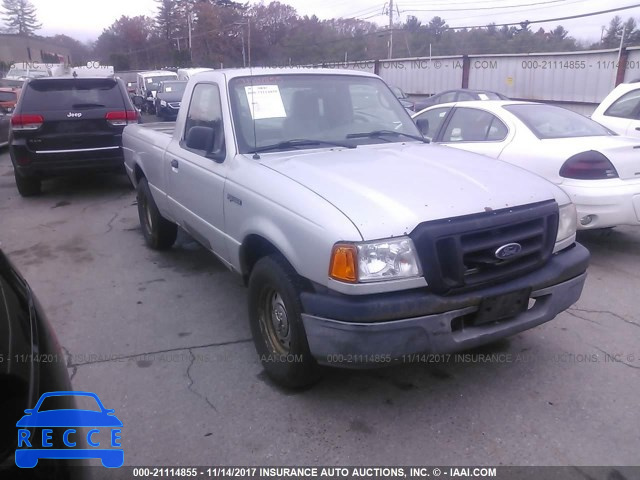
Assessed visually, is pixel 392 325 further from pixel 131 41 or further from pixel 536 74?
pixel 131 41

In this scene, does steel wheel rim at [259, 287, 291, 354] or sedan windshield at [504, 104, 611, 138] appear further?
sedan windshield at [504, 104, 611, 138]

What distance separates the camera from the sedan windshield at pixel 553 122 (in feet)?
19.4

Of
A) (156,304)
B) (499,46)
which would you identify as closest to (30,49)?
(499,46)

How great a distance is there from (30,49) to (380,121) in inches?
3395

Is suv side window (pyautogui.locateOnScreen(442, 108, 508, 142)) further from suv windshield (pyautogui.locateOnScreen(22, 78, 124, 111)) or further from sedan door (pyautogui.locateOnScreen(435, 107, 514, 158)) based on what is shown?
suv windshield (pyautogui.locateOnScreen(22, 78, 124, 111))

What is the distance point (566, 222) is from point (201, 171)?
2563 mm

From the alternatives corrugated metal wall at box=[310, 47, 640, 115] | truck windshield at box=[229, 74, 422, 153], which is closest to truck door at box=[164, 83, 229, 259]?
truck windshield at box=[229, 74, 422, 153]

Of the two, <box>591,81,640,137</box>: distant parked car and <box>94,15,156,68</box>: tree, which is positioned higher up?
<box>94,15,156,68</box>: tree

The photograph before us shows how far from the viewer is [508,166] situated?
149 inches

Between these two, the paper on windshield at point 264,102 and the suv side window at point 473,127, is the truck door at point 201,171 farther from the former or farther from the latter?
the suv side window at point 473,127

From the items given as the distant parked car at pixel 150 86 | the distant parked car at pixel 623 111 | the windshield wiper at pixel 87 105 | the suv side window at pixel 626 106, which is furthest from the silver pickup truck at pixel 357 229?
the distant parked car at pixel 150 86

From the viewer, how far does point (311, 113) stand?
13.9ft

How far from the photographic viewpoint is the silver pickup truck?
279 cm

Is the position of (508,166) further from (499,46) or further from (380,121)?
(499,46)
